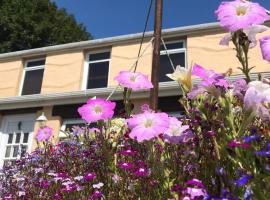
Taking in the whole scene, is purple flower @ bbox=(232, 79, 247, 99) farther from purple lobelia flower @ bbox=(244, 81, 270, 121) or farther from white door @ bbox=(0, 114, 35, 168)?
white door @ bbox=(0, 114, 35, 168)

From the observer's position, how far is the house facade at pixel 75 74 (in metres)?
11.1

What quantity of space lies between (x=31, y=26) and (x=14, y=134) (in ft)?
38.2

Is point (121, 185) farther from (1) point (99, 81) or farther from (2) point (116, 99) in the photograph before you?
(1) point (99, 81)

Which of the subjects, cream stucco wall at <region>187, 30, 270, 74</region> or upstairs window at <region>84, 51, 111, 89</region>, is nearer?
cream stucco wall at <region>187, 30, 270, 74</region>

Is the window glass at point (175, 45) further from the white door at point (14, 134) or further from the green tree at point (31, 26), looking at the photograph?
the green tree at point (31, 26)

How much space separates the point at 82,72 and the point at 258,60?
228 inches

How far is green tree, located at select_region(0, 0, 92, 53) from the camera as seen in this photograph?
22000 millimetres

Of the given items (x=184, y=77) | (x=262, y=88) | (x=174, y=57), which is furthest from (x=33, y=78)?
(x=262, y=88)

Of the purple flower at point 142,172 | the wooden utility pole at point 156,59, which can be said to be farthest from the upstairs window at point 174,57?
the purple flower at point 142,172

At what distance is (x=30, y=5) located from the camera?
76.1 feet

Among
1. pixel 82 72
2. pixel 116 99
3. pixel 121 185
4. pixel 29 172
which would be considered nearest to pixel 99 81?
pixel 82 72

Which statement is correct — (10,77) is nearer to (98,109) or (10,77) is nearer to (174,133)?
(98,109)

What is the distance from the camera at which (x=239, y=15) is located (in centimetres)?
170

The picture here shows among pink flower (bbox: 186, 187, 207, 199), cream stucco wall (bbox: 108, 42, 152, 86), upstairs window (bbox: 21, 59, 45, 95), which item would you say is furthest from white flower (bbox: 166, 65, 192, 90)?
upstairs window (bbox: 21, 59, 45, 95)
